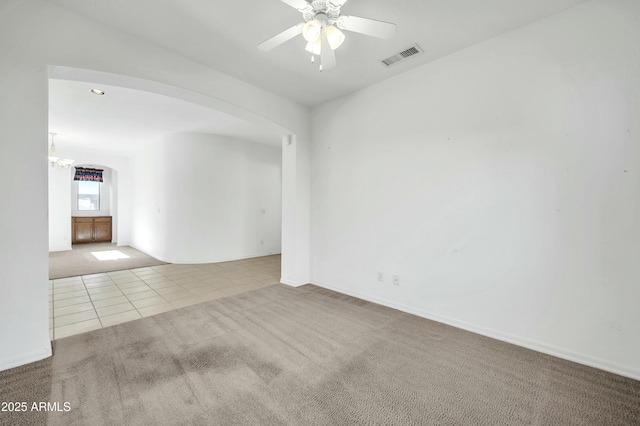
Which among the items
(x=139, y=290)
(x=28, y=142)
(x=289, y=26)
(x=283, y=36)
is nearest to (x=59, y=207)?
(x=139, y=290)

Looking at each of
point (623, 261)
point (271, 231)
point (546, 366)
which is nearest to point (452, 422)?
point (546, 366)

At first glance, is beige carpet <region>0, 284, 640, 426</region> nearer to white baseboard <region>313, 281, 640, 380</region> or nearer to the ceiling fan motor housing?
white baseboard <region>313, 281, 640, 380</region>

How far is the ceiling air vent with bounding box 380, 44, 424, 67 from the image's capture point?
2.79 meters

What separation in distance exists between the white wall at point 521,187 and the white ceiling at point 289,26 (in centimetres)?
25

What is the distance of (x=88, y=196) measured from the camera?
9547 mm

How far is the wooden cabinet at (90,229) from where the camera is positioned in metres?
8.85

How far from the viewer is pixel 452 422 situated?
158 centimetres

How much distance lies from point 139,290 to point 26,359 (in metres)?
2.01

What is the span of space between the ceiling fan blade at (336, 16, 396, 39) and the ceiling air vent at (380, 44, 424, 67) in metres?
1.10

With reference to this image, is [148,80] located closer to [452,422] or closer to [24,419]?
[24,419]

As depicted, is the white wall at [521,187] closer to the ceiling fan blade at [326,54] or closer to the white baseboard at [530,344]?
the white baseboard at [530,344]

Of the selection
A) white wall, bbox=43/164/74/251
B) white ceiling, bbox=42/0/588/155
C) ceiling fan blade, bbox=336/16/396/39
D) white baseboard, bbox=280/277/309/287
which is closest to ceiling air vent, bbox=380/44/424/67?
white ceiling, bbox=42/0/588/155

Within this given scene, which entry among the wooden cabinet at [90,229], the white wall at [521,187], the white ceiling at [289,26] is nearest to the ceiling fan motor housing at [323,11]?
the white ceiling at [289,26]

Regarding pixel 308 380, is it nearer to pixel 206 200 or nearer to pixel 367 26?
pixel 367 26
